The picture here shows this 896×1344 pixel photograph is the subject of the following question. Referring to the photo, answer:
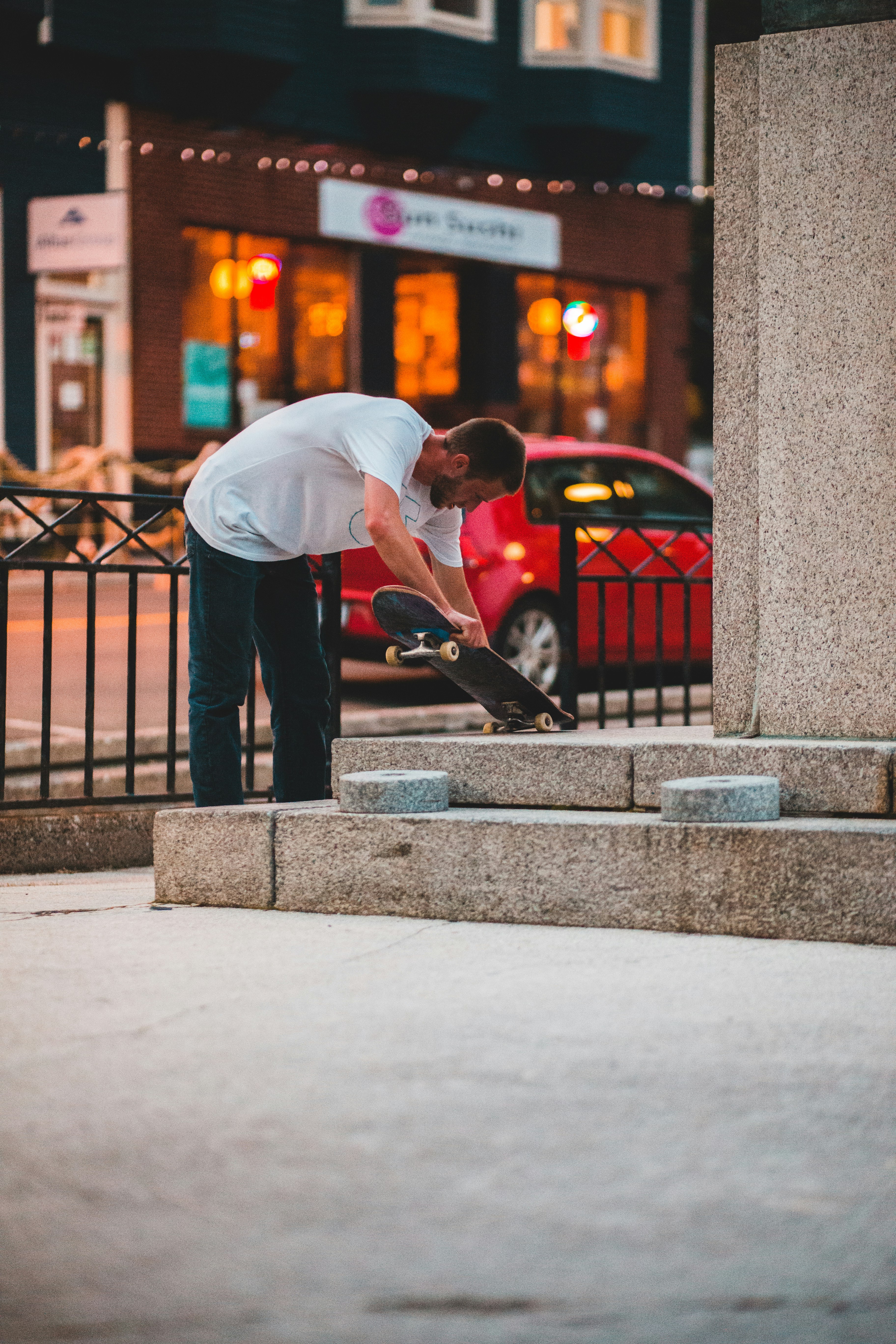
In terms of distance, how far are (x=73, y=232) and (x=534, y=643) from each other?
11.8 meters

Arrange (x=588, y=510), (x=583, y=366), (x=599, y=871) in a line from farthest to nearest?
(x=583, y=366) < (x=588, y=510) < (x=599, y=871)

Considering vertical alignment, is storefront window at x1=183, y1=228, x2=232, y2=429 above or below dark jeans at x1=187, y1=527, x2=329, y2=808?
above

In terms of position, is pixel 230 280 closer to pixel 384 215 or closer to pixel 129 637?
pixel 384 215

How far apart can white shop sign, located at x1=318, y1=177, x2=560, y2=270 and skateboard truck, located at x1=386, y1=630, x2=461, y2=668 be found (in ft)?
61.7

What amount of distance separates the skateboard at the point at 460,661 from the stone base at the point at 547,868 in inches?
18.5

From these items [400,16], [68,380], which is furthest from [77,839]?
[400,16]

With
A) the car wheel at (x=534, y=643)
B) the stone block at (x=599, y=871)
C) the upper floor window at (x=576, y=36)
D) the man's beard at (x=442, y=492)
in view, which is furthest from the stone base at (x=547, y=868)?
→ the upper floor window at (x=576, y=36)

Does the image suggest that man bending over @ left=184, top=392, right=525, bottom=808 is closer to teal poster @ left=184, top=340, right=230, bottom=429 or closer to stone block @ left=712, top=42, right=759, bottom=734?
stone block @ left=712, top=42, right=759, bottom=734

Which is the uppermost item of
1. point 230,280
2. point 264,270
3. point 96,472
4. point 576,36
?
point 576,36

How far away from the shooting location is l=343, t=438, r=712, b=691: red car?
33.9 feet

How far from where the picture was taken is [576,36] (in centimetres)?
2495

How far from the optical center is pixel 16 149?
20312 mm

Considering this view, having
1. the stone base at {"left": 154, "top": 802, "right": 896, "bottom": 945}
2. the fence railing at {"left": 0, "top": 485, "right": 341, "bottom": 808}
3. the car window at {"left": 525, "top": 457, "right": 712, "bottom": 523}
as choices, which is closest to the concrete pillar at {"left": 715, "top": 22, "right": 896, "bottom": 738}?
the stone base at {"left": 154, "top": 802, "right": 896, "bottom": 945}

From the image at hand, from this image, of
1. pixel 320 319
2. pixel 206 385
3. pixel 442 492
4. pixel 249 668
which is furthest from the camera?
pixel 320 319
